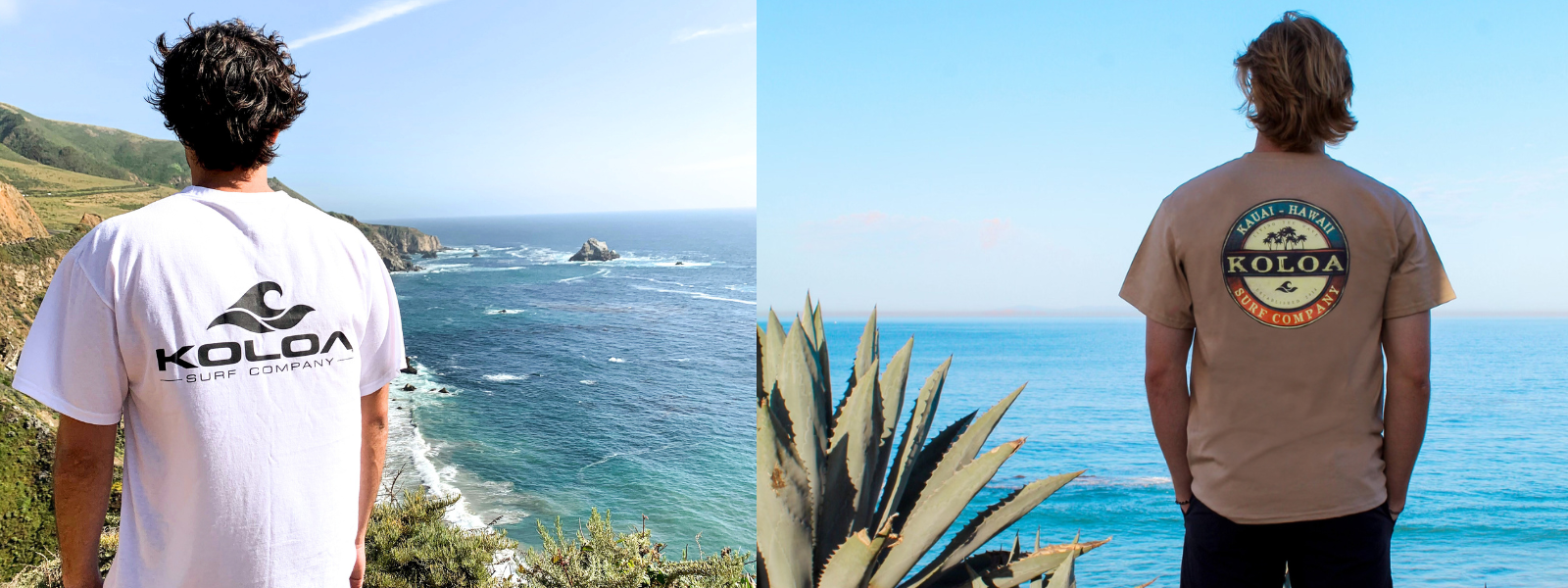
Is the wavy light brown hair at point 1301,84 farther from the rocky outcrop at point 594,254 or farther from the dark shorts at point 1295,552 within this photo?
the rocky outcrop at point 594,254

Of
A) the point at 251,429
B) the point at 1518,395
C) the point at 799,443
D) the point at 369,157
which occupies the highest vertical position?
the point at 369,157

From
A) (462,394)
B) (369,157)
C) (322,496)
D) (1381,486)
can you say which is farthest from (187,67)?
(369,157)

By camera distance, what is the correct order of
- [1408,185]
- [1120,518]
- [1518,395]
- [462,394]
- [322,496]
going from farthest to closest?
[1408,185]
[1518,395]
[462,394]
[1120,518]
[322,496]

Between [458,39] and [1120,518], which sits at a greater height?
[458,39]

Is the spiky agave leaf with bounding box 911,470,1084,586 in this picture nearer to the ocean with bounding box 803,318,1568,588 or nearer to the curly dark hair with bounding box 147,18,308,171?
the curly dark hair with bounding box 147,18,308,171

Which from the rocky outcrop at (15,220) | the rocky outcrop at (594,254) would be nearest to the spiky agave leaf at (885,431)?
the rocky outcrop at (15,220)

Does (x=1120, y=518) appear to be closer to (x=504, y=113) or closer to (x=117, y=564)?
(x=117, y=564)

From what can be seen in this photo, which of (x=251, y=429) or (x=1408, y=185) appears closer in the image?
(x=251, y=429)
